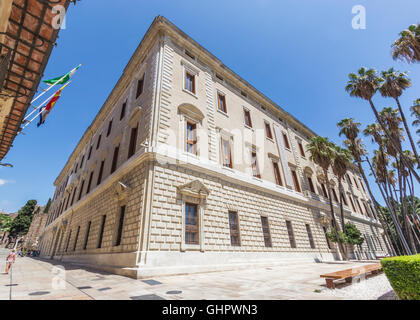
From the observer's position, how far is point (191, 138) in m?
11.4

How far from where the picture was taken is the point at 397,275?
350 cm

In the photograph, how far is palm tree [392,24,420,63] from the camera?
12173 millimetres

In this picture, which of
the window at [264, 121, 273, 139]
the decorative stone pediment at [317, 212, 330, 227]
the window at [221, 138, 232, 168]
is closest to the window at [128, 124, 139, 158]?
the window at [221, 138, 232, 168]

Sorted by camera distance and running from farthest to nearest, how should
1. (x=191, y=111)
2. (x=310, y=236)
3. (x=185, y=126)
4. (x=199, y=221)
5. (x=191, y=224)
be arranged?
(x=310, y=236) → (x=191, y=111) → (x=185, y=126) → (x=199, y=221) → (x=191, y=224)

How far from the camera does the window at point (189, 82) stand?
1308 cm

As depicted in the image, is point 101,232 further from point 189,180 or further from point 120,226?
point 189,180

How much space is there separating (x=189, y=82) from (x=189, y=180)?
24.0ft

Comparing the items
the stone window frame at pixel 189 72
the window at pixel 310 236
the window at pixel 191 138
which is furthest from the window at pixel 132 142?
the window at pixel 310 236

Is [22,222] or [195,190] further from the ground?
[22,222]

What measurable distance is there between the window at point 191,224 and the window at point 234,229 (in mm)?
2263

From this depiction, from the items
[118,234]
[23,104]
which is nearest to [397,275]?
[118,234]

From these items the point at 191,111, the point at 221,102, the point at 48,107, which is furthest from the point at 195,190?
the point at 48,107
